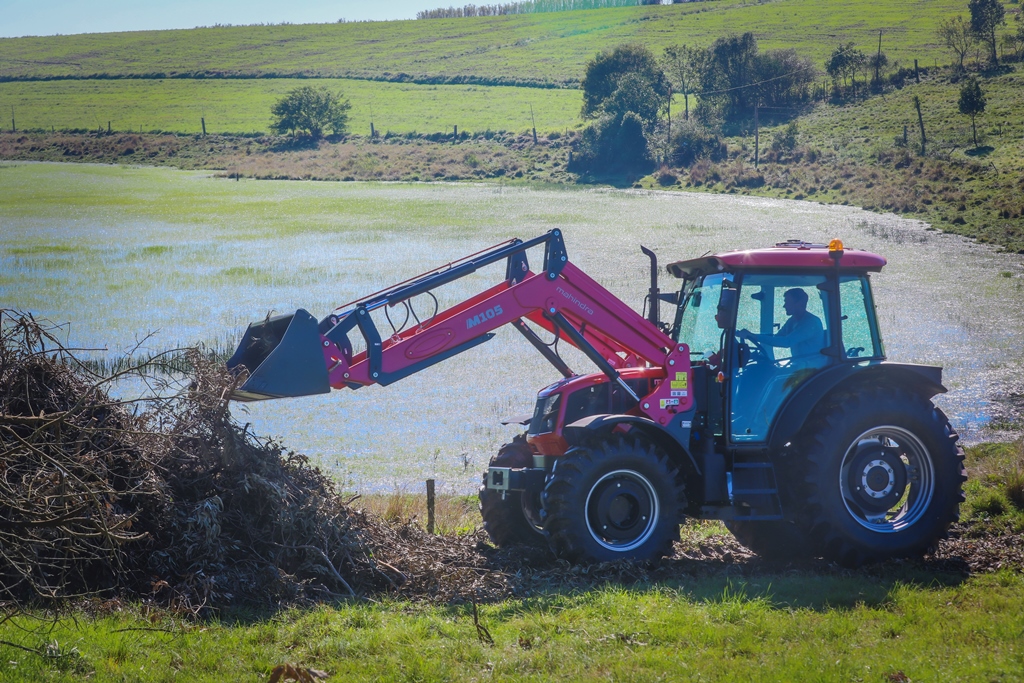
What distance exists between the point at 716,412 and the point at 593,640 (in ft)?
10.3

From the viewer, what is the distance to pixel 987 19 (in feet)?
198

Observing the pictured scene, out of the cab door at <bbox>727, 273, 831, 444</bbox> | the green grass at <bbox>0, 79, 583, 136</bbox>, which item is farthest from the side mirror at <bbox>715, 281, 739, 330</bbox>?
the green grass at <bbox>0, 79, 583, 136</bbox>

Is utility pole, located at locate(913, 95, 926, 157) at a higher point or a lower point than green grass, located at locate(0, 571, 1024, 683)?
higher

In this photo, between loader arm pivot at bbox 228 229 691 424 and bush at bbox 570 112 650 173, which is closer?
loader arm pivot at bbox 228 229 691 424

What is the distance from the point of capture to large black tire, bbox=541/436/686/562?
8.26m

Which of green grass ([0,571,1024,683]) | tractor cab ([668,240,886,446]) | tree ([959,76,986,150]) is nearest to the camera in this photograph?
green grass ([0,571,1024,683])

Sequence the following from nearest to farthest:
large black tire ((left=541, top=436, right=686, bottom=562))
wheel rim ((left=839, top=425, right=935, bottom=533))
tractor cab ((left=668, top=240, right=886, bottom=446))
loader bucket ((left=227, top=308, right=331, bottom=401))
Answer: loader bucket ((left=227, top=308, right=331, bottom=401)), large black tire ((left=541, top=436, right=686, bottom=562)), wheel rim ((left=839, top=425, right=935, bottom=533)), tractor cab ((left=668, top=240, right=886, bottom=446))

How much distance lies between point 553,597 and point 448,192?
4458cm

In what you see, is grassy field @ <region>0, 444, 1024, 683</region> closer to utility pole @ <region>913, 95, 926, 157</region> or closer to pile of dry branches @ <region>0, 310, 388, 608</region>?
pile of dry branches @ <region>0, 310, 388, 608</region>

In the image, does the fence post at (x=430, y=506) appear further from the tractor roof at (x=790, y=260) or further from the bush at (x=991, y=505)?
the bush at (x=991, y=505)

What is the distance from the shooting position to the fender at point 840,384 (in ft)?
28.7

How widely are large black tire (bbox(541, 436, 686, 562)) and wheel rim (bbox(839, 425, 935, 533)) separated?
169cm

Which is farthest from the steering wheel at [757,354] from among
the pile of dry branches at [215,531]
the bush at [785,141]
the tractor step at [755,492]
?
the bush at [785,141]

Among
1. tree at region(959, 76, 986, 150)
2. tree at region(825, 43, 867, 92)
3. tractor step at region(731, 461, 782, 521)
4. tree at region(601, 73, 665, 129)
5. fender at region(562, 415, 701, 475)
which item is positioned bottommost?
tractor step at region(731, 461, 782, 521)
